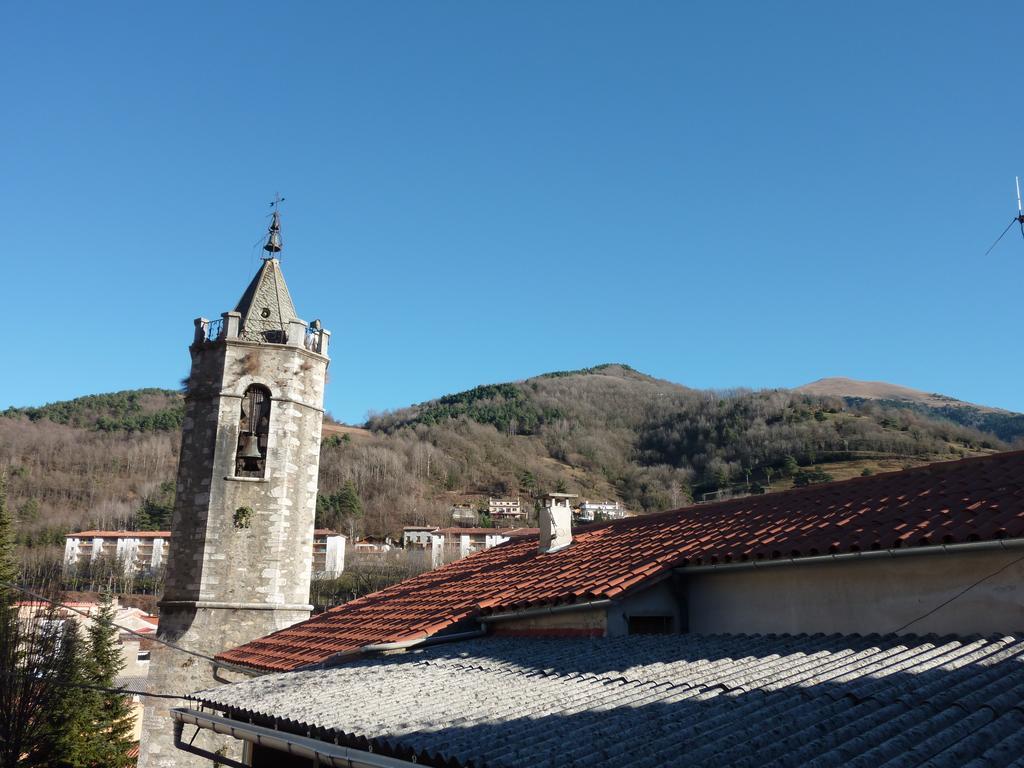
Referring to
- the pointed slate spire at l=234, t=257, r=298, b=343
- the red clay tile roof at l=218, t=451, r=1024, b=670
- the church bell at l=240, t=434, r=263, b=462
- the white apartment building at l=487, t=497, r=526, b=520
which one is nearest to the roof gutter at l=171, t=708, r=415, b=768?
the red clay tile roof at l=218, t=451, r=1024, b=670

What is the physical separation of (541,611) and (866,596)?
3.58m

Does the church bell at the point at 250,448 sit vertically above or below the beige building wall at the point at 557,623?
above

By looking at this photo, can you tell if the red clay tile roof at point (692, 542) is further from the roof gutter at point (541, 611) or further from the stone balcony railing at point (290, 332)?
the stone balcony railing at point (290, 332)

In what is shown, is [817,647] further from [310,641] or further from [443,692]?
[310,641]

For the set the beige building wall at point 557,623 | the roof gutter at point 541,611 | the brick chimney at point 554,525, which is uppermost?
the brick chimney at point 554,525

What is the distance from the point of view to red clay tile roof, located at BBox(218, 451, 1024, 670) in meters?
7.23

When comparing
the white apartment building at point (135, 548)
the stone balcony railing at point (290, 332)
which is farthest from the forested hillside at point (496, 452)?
the stone balcony railing at point (290, 332)

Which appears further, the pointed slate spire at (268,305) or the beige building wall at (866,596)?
the pointed slate spire at (268,305)

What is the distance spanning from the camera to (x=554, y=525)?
12.4 metres

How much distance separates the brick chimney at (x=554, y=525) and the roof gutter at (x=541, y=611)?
2.44 metres

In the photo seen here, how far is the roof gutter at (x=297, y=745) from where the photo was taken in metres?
5.68

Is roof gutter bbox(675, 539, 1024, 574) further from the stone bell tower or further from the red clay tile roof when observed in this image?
the stone bell tower

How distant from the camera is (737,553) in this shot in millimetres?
8289

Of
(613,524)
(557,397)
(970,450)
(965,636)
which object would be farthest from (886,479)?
(557,397)
